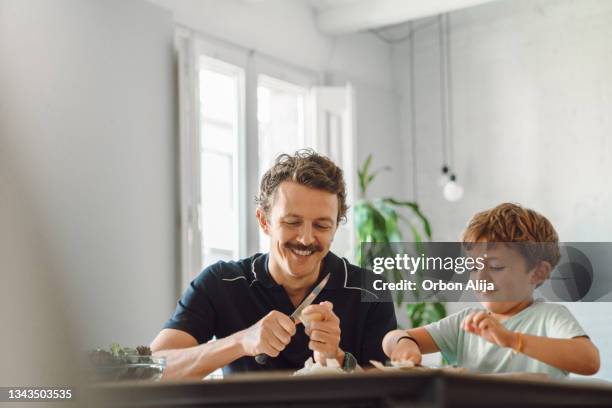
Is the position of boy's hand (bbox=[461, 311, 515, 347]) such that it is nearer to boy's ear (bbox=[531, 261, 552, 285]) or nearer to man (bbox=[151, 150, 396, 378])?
boy's ear (bbox=[531, 261, 552, 285])

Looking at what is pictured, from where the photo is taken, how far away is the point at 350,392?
610 mm

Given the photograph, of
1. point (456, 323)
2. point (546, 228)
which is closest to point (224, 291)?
point (456, 323)

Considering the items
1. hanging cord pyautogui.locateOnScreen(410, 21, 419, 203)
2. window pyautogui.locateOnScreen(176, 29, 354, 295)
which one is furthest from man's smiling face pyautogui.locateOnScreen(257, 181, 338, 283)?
hanging cord pyautogui.locateOnScreen(410, 21, 419, 203)

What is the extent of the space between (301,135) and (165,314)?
5.82ft

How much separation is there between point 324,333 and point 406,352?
18 centimetres

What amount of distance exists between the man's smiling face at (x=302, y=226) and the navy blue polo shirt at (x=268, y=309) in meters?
0.08

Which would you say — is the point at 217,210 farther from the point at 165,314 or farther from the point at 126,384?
the point at 126,384

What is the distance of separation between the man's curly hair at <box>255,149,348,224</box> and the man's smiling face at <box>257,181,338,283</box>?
2 centimetres

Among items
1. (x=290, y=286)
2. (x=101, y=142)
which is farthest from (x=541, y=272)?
(x=101, y=142)

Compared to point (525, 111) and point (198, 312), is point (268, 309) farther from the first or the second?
point (525, 111)

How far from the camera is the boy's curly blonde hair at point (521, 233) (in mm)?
1604

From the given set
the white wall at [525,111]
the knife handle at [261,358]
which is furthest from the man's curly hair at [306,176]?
the white wall at [525,111]

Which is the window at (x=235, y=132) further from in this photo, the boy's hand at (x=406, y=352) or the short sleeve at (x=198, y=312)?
the boy's hand at (x=406, y=352)

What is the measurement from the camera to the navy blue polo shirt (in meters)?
2.05
